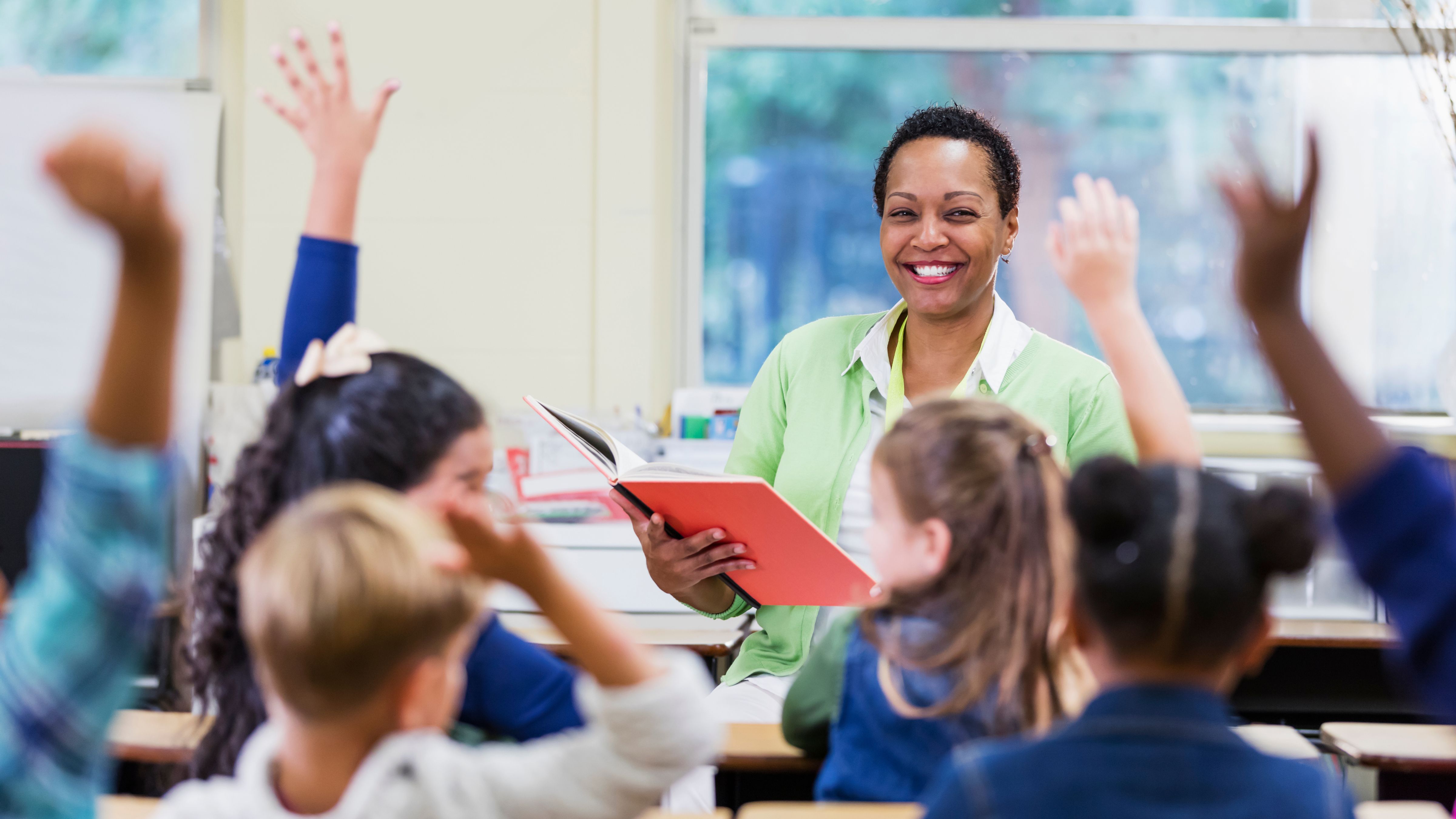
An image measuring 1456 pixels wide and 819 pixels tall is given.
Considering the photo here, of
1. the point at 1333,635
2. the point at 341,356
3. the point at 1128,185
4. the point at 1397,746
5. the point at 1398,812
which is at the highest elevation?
the point at 1128,185

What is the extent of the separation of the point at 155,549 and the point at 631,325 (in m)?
2.64

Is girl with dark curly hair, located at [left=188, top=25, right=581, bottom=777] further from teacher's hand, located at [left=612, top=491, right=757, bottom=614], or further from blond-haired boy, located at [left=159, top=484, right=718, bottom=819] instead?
teacher's hand, located at [left=612, top=491, right=757, bottom=614]

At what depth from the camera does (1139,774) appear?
0.75 meters

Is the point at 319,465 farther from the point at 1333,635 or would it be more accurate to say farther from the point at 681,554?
the point at 1333,635

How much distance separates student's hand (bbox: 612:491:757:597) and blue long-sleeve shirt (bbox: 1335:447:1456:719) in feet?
3.25

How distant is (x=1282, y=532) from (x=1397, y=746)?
949 mm

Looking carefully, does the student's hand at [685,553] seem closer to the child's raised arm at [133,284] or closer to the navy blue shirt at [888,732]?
the navy blue shirt at [888,732]

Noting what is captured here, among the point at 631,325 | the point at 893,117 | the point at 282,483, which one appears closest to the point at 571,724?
the point at 282,483

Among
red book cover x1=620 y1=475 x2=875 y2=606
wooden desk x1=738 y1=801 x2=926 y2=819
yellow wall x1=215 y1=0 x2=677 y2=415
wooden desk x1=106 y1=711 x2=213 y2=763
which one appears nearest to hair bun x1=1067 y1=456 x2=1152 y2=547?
wooden desk x1=738 y1=801 x2=926 y2=819

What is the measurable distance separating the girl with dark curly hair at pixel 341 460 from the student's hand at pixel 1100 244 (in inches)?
26.3

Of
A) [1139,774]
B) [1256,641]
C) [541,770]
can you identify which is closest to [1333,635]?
[1256,641]

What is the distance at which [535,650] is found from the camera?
43.5 inches

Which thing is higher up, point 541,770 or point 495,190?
point 495,190

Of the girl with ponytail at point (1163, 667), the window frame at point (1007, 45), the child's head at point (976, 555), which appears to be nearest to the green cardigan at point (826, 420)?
the child's head at point (976, 555)
